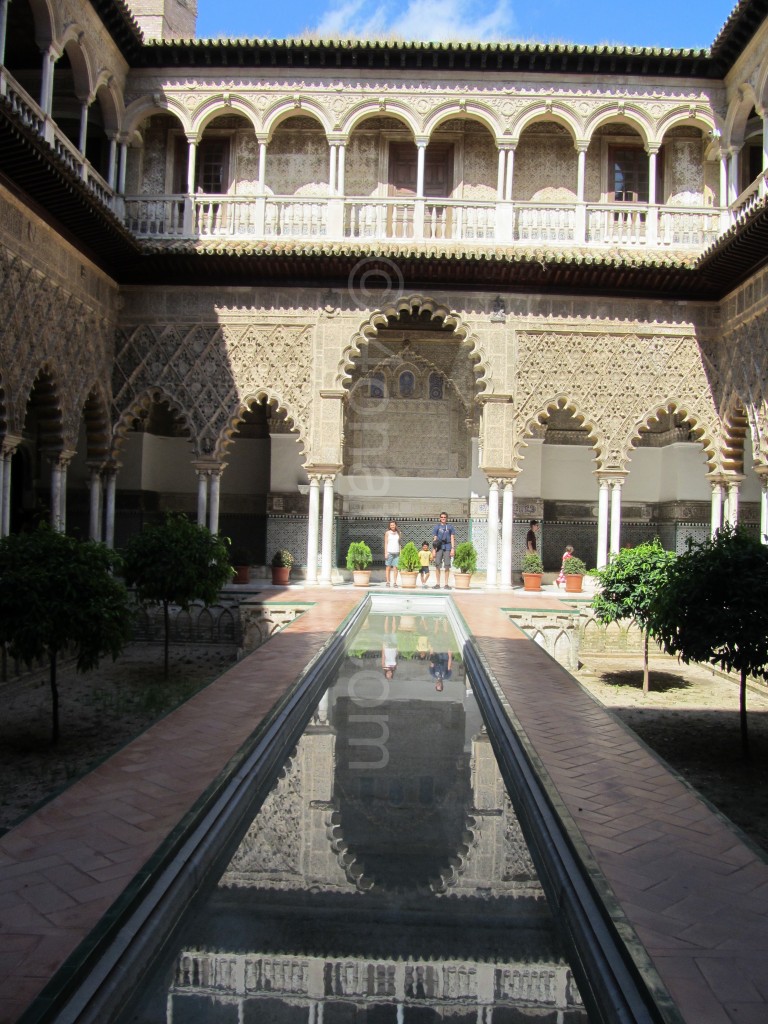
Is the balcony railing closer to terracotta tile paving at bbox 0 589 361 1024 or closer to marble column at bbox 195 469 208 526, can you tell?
marble column at bbox 195 469 208 526

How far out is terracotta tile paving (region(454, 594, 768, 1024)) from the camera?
261 centimetres

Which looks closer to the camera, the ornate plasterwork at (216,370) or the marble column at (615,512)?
the ornate plasterwork at (216,370)

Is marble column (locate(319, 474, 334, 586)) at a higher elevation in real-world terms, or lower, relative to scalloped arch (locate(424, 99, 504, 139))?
lower

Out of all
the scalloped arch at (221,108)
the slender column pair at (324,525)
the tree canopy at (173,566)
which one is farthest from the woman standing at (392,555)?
the scalloped arch at (221,108)

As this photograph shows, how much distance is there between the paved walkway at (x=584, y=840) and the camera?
2.65 m

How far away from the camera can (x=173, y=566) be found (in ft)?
32.1

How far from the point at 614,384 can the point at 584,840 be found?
11931 mm

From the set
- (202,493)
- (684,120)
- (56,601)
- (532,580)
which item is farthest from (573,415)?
(56,601)

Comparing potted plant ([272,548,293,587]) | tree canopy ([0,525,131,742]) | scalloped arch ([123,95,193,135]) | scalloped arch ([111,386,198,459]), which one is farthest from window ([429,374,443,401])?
tree canopy ([0,525,131,742])

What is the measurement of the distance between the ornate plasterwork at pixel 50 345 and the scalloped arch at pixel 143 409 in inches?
15.5

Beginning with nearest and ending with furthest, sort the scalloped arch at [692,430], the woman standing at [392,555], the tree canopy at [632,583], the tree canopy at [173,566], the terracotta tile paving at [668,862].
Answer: the terracotta tile paving at [668,862] → the tree canopy at [632,583] → the tree canopy at [173,566] → the scalloped arch at [692,430] → the woman standing at [392,555]

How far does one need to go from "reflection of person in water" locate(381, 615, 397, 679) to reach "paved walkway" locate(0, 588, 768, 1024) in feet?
6.84

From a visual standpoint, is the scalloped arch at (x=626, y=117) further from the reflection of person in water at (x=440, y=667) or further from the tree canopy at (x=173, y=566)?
the reflection of person in water at (x=440, y=667)

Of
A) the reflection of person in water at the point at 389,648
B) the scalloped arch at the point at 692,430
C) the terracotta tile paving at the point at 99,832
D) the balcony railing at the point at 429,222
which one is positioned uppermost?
the balcony railing at the point at 429,222
